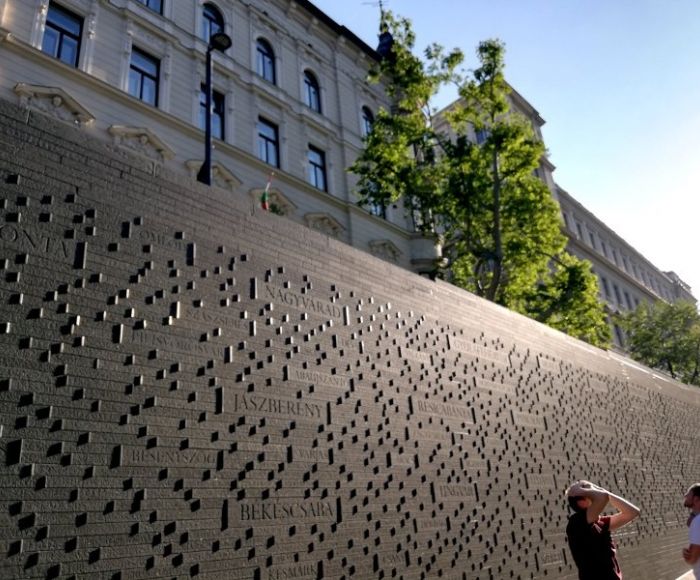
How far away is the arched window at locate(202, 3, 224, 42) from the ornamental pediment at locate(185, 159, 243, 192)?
514 centimetres

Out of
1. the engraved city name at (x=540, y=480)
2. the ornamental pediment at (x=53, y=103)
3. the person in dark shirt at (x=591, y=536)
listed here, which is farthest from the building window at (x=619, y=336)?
the person in dark shirt at (x=591, y=536)

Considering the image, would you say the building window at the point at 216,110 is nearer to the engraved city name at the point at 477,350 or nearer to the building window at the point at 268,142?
the building window at the point at 268,142

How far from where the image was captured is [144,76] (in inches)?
578

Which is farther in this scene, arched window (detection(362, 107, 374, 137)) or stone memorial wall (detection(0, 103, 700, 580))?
arched window (detection(362, 107, 374, 137))

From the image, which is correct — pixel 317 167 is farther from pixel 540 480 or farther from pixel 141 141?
pixel 540 480

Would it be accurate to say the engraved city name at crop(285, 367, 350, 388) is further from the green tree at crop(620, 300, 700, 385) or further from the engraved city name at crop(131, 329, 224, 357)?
the green tree at crop(620, 300, 700, 385)

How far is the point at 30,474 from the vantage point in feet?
8.78

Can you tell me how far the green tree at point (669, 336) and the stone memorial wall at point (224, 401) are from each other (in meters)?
27.4

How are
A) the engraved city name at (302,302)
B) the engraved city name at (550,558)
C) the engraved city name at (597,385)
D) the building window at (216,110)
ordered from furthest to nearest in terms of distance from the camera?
1. the building window at (216,110)
2. the engraved city name at (597,385)
3. the engraved city name at (550,558)
4. the engraved city name at (302,302)

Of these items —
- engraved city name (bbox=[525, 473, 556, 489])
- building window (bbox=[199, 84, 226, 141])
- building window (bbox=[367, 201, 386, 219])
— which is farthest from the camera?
building window (bbox=[367, 201, 386, 219])

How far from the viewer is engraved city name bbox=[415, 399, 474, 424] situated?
5594 mm

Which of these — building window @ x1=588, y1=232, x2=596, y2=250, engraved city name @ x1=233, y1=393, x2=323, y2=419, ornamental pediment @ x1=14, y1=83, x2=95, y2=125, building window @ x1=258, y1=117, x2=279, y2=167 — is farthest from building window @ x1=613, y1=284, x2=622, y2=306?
engraved city name @ x1=233, y1=393, x2=323, y2=419

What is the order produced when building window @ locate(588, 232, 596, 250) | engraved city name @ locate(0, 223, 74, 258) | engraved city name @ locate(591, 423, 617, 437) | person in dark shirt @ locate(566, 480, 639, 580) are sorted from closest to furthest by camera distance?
engraved city name @ locate(0, 223, 74, 258) → person in dark shirt @ locate(566, 480, 639, 580) → engraved city name @ locate(591, 423, 617, 437) → building window @ locate(588, 232, 596, 250)

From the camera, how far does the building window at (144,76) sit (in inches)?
565
